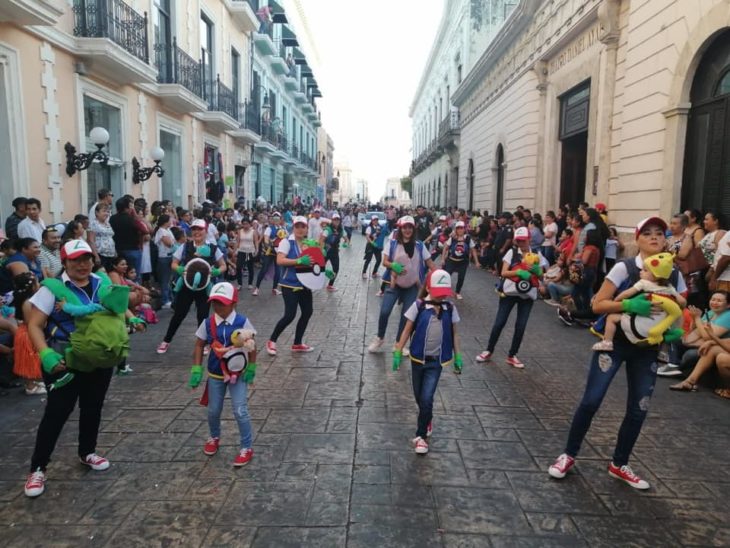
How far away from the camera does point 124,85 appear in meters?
12.3

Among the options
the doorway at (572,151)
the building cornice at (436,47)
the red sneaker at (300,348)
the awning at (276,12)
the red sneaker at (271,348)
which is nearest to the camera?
the red sneaker at (271,348)

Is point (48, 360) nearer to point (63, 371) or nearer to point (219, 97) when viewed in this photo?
point (63, 371)

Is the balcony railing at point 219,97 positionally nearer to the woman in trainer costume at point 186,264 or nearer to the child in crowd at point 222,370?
the woman in trainer costume at point 186,264

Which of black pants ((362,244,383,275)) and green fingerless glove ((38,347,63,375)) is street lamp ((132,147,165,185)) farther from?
green fingerless glove ((38,347,63,375))

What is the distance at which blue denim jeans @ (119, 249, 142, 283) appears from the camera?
9430mm

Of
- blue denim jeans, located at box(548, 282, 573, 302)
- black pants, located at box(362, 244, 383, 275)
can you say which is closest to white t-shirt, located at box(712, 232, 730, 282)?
blue denim jeans, located at box(548, 282, 573, 302)

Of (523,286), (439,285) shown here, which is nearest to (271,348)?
(523,286)

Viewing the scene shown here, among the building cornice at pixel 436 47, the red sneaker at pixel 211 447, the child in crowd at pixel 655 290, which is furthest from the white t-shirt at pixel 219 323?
the building cornice at pixel 436 47

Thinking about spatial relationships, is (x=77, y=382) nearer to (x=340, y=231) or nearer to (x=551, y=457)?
(x=551, y=457)

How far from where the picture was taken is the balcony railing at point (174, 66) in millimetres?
14109

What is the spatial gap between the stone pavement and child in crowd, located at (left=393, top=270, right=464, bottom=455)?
302 mm

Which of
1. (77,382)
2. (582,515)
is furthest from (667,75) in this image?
(77,382)

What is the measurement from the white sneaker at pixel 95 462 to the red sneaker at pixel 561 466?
3044 millimetres

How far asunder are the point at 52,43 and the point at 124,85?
290 centimetres
